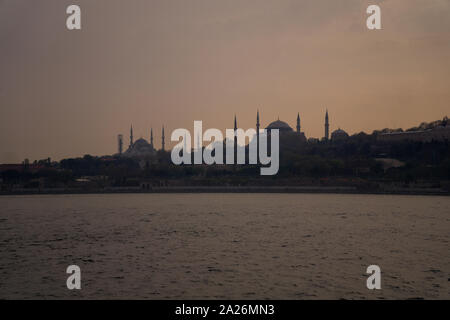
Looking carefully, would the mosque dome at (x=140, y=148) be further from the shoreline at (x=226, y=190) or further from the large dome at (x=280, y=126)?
the shoreline at (x=226, y=190)

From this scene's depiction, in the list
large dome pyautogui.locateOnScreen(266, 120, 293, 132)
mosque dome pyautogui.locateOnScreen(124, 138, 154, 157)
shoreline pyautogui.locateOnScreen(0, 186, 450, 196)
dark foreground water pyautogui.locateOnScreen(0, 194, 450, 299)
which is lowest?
dark foreground water pyautogui.locateOnScreen(0, 194, 450, 299)

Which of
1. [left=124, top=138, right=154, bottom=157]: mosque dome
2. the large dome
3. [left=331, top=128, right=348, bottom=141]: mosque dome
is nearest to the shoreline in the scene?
the large dome

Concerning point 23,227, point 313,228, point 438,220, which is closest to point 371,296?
point 313,228

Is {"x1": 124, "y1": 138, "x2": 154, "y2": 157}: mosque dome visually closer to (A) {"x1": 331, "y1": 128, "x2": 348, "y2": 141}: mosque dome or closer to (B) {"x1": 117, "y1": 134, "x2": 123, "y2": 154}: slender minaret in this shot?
(B) {"x1": 117, "y1": 134, "x2": 123, "y2": 154}: slender minaret

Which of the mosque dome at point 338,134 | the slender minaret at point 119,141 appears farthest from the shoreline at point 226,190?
the slender minaret at point 119,141

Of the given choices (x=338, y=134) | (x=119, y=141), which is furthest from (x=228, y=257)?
(x=119, y=141)

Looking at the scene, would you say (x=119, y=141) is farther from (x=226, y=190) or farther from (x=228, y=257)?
(x=228, y=257)
